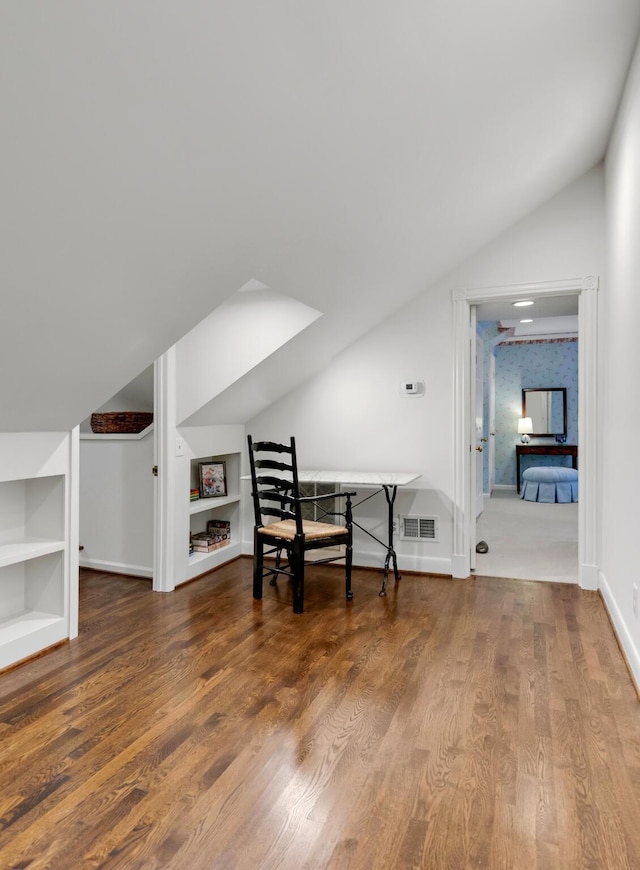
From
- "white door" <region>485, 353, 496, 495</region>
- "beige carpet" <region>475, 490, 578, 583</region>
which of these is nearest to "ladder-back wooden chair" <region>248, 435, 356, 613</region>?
"beige carpet" <region>475, 490, 578, 583</region>

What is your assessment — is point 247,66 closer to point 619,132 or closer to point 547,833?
point 547,833

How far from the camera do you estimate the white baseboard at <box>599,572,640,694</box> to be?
2.44 m

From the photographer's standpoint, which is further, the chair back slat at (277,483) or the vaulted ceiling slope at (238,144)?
the chair back slat at (277,483)

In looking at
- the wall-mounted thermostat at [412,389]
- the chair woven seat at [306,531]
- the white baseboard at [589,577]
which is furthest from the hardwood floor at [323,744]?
the wall-mounted thermostat at [412,389]

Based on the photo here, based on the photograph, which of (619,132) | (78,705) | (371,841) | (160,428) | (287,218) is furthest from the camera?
(160,428)

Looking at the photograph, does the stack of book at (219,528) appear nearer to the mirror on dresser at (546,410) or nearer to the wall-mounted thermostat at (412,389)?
the wall-mounted thermostat at (412,389)

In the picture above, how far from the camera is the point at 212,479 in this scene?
4.49 meters

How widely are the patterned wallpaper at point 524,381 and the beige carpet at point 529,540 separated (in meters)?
1.54

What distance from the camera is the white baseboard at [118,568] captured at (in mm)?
4070

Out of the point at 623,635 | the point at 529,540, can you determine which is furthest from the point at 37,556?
the point at 529,540

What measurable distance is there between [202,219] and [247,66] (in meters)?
0.59

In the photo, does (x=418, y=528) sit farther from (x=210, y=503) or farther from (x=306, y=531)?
(x=210, y=503)

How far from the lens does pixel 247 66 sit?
5.29 feet

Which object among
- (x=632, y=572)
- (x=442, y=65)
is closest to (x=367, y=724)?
(x=632, y=572)
